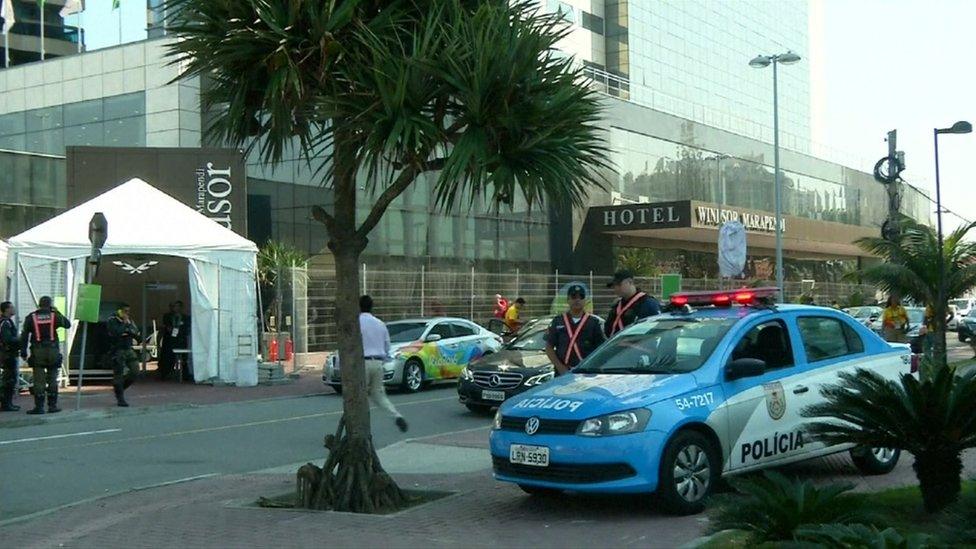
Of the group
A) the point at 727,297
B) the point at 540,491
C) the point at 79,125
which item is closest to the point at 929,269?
the point at 727,297

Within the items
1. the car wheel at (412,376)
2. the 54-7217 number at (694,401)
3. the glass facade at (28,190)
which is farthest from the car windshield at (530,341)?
the glass facade at (28,190)

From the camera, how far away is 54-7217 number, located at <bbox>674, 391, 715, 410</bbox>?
27.9ft

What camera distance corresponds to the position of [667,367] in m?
9.14

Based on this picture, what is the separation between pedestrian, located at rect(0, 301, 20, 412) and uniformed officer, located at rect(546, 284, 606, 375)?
11356 mm

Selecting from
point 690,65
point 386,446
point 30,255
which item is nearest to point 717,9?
point 690,65

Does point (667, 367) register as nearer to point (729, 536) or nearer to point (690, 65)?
point (729, 536)

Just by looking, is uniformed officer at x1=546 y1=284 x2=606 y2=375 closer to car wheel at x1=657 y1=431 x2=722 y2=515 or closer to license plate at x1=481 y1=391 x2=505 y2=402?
car wheel at x1=657 y1=431 x2=722 y2=515

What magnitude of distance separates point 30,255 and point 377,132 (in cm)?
1579

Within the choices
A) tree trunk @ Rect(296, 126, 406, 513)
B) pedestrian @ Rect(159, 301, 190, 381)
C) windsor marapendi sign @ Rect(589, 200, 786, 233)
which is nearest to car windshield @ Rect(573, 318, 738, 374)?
tree trunk @ Rect(296, 126, 406, 513)

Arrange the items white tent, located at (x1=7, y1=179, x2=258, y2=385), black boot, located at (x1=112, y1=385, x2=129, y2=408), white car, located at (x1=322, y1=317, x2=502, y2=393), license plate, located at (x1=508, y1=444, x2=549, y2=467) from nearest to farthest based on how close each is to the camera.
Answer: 1. license plate, located at (x1=508, y1=444, x2=549, y2=467)
2. black boot, located at (x1=112, y1=385, x2=129, y2=408)
3. white car, located at (x1=322, y1=317, x2=502, y2=393)
4. white tent, located at (x1=7, y1=179, x2=258, y2=385)

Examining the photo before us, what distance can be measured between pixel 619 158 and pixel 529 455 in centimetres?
3861

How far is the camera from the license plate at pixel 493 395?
17125mm

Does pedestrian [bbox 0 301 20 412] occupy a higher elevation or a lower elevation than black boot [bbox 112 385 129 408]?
higher

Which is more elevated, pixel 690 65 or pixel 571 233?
pixel 690 65
